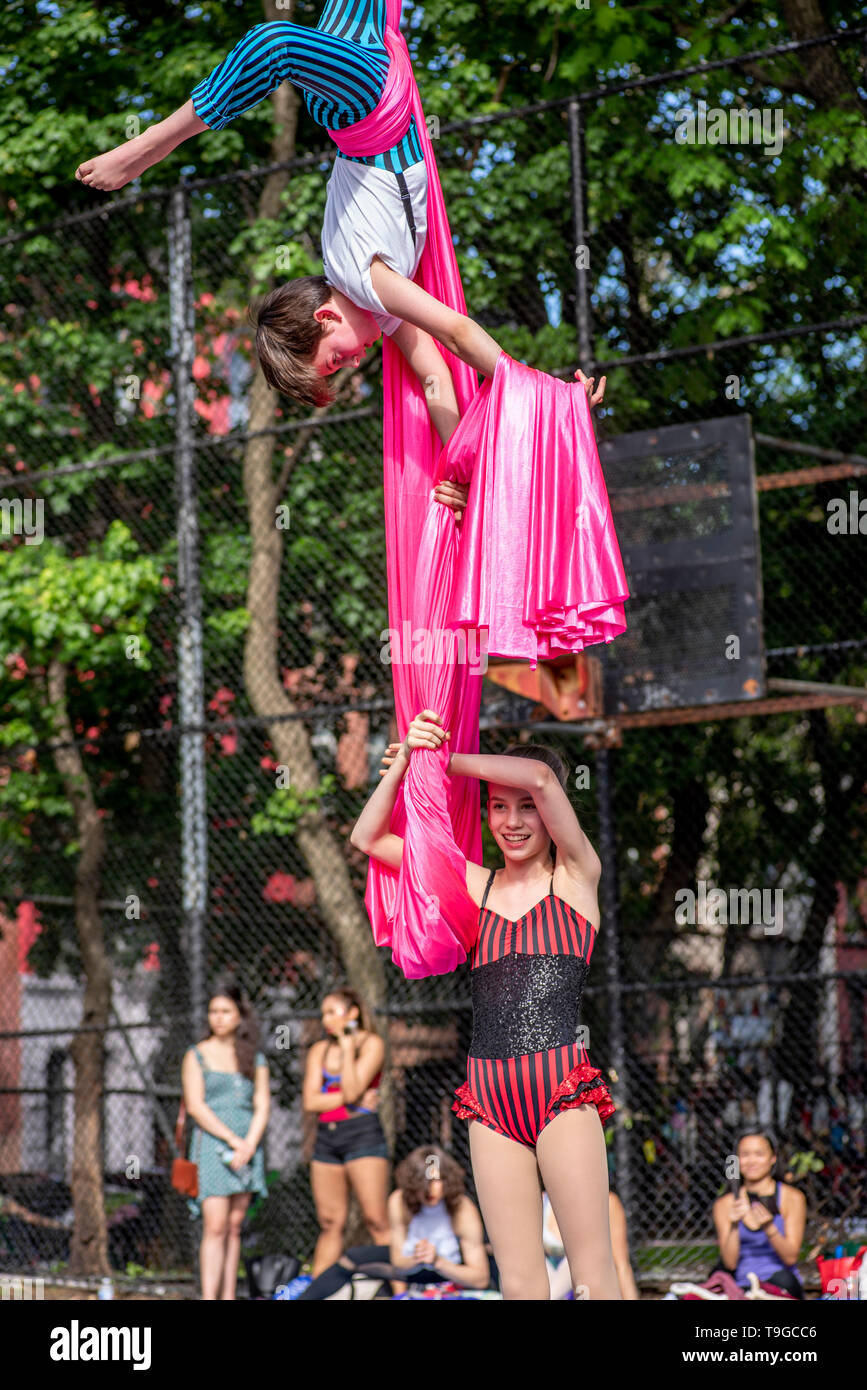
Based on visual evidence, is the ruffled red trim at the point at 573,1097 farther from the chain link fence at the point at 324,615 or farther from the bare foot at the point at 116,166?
the chain link fence at the point at 324,615

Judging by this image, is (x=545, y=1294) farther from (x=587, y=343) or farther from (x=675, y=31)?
(x=675, y=31)

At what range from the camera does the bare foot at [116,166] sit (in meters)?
2.99

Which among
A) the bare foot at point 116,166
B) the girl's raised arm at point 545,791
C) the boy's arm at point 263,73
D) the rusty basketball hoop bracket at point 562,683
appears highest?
the boy's arm at point 263,73

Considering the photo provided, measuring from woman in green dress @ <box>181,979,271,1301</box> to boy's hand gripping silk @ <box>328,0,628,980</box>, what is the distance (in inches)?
148

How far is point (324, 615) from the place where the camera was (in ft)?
32.6

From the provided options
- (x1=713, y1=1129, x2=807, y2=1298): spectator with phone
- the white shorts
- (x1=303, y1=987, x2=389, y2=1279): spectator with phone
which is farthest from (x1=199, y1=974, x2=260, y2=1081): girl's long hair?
the white shorts

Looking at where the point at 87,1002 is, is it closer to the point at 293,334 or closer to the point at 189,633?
the point at 189,633

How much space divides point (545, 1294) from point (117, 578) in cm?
648

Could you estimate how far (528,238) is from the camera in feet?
30.9

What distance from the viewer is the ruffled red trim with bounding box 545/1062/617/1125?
314cm

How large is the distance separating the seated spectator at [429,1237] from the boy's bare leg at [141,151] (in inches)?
172

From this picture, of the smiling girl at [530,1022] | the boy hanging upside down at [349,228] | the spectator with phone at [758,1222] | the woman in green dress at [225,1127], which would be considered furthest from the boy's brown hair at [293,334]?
the woman in green dress at [225,1127]
